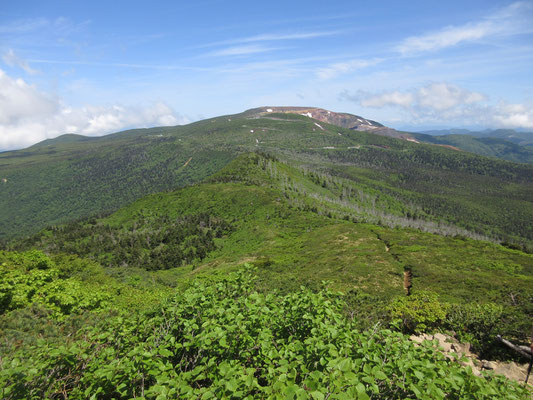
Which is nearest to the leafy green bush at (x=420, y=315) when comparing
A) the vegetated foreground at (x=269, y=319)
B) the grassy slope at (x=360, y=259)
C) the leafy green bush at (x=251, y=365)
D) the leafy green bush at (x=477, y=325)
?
the vegetated foreground at (x=269, y=319)

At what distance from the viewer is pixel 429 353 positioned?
5.64 m

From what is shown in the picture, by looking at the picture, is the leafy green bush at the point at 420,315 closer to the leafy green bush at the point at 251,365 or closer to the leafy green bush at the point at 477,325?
the leafy green bush at the point at 477,325

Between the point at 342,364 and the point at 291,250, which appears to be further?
the point at 291,250

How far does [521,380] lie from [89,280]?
3492cm

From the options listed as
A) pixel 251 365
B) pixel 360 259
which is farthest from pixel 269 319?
pixel 360 259

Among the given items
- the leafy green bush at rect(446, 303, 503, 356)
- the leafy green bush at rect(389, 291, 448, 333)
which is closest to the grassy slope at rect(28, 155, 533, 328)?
the leafy green bush at rect(446, 303, 503, 356)

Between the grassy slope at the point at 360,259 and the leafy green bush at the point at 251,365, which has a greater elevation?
the leafy green bush at the point at 251,365

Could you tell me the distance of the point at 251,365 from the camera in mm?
6020

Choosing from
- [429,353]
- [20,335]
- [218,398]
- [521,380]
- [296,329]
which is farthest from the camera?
[521,380]

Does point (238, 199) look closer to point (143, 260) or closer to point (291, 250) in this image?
point (143, 260)

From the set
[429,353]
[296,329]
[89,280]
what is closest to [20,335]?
[296,329]

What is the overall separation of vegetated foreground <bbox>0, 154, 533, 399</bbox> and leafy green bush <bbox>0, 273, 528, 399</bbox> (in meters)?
0.04

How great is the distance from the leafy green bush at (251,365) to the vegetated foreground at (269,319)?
41 millimetres

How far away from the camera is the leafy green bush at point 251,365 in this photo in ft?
14.0
